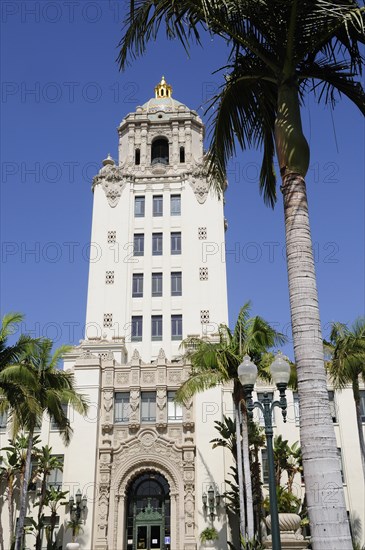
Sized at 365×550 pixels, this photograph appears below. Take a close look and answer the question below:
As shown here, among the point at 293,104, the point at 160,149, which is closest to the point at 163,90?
the point at 160,149

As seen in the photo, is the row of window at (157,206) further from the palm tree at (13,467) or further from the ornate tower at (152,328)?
the palm tree at (13,467)

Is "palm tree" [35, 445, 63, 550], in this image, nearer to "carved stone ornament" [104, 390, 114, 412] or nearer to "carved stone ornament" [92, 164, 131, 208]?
"carved stone ornament" [104, 390, 114, 412]

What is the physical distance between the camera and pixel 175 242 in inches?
1789

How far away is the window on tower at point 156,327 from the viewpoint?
4231cm

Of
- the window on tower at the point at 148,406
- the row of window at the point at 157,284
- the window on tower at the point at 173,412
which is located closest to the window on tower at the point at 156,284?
the row of window at the point at 157,284

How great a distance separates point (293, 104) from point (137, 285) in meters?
34.5

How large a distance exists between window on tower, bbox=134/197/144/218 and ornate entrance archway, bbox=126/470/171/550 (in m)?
20.7

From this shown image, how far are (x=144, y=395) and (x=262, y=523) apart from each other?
10963 millimetres

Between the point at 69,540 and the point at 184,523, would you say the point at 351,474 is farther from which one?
the point at 69,540

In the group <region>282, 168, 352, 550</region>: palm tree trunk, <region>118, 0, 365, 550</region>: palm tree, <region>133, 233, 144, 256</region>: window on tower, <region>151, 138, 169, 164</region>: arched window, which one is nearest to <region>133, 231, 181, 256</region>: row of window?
<region>133, 233, 144, 256</region>: window on tower

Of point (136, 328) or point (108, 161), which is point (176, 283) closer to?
point (136, 328)

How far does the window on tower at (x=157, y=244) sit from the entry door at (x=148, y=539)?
20.1 m

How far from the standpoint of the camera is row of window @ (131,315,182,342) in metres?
42.3

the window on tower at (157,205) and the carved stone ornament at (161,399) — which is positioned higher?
the window on tower at (157,205)
